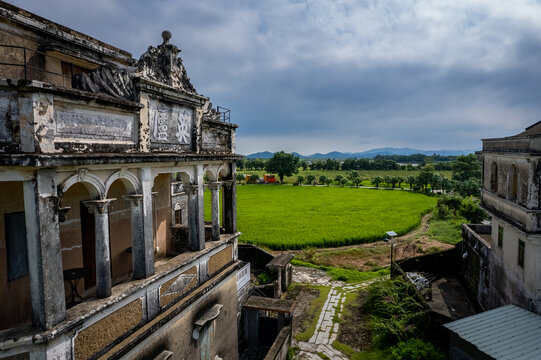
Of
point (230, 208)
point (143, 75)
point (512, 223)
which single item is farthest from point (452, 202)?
point (143, 75)

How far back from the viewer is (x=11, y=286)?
18.9ft

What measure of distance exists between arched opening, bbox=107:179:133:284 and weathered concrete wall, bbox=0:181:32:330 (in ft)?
7.00

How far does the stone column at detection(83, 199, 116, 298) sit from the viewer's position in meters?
5.61

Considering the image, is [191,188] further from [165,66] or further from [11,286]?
[11,286]

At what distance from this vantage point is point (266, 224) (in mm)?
32250

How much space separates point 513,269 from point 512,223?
1853 millimetres

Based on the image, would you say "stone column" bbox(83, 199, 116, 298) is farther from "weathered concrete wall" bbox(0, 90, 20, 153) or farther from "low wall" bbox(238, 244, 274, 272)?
"low wall" bbox(238, 244, 274, 272)

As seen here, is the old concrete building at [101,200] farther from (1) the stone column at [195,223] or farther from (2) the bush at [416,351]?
(2) the bush at [416,351]

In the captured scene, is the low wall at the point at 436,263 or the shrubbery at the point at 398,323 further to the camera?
the low wall at the point at 436,263

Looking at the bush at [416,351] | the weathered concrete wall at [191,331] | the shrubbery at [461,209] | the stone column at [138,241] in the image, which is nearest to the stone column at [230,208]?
the weathered concrete wall at [191,331]

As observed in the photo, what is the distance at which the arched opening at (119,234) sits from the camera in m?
8.15

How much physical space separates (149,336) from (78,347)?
1.55 metres

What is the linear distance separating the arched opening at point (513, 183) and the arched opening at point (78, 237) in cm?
1331

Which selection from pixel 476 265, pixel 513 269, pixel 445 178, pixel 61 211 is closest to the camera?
pixel 61 211
